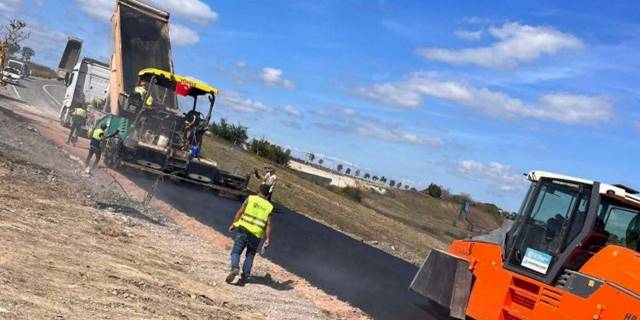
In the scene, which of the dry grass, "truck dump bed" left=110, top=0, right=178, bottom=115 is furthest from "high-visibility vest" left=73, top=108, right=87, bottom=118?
the dry grass

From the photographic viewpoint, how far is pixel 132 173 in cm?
2031

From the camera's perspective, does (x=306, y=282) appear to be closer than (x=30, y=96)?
Yes

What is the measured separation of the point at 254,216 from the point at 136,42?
14.9 meters

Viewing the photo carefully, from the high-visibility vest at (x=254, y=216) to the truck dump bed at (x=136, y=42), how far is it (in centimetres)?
1334

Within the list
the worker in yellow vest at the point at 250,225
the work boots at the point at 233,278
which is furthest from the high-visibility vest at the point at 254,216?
the work boots at the point at 233,278

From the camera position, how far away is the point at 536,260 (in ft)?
31.9

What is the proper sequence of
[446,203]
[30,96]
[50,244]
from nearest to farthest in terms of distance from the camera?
[50,244]
[30,96]
[446,203]

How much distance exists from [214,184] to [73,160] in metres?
4.09

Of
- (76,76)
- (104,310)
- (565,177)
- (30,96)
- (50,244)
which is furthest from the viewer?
(30,96)

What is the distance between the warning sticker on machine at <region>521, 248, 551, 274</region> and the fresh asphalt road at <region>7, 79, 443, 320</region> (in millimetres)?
2472

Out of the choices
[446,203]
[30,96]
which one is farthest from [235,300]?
[446,203]

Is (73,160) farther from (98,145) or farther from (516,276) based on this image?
(516,276)

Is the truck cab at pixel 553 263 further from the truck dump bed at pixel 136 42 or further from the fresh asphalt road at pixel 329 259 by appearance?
the truck dump bed at pixel 136 42

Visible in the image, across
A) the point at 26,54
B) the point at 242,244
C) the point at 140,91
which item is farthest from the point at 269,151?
the point at 26,54
